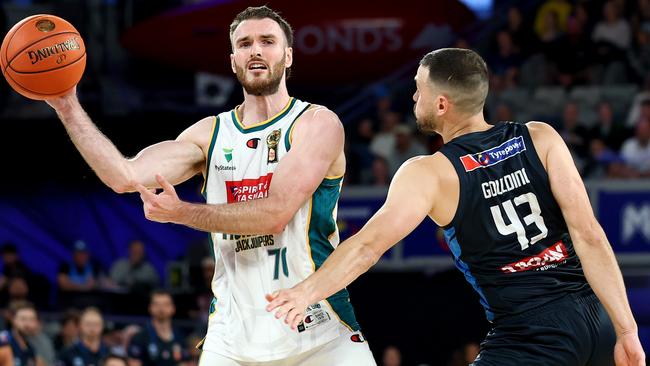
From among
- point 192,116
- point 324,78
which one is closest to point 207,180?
point 192,116

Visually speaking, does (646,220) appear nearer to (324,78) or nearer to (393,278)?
(393,278)

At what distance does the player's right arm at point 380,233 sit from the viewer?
4676 millimetres

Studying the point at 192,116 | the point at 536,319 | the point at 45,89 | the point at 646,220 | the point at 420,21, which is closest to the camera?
the point at 536,319

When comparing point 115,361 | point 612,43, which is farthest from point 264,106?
point 612,43

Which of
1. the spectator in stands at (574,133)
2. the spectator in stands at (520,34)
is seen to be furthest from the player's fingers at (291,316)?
the spectator in stands at (520,34)

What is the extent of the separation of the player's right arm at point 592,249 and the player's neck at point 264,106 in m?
1.48

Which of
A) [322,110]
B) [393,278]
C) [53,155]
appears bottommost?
[393,278]

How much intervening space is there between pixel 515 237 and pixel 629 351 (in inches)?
28.4

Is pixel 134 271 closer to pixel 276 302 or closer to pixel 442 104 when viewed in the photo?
pixel 442 104

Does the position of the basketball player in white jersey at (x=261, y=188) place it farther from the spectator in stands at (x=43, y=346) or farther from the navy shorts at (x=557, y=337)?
the spectator in stands at (x=43, y=346)

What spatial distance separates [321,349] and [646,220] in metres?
8.07

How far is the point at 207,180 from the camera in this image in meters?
5.78

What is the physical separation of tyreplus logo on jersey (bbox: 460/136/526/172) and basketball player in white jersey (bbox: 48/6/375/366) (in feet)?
2.78

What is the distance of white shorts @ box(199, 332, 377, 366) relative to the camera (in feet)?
18.1
